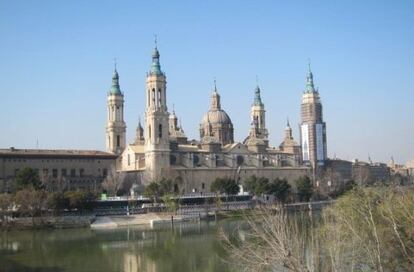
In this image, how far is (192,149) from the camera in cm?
5969

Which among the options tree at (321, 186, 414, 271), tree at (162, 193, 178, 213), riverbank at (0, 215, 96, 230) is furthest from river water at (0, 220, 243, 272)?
tree at (321, 186, 414, 271)

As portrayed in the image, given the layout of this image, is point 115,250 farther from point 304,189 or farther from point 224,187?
point 304,189

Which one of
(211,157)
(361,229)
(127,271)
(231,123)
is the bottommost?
(127,271)

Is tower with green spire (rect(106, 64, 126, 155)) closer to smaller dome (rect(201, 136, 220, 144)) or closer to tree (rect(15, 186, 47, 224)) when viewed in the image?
smaller dome (rect(201, 136, 220, 144))

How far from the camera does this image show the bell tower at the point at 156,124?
53.5 meters

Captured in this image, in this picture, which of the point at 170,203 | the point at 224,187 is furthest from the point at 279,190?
the point at 170,203

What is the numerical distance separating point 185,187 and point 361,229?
135 feet

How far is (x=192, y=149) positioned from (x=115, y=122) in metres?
9.37

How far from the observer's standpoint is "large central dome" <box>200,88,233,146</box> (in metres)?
65.8

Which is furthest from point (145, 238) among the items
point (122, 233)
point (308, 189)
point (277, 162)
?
point (277, 162)

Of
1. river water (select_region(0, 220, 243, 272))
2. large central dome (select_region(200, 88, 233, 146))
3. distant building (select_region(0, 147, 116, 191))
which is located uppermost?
large central dome (select_region(200, 88, 233, 146))

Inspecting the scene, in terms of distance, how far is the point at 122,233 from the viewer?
33.1 m

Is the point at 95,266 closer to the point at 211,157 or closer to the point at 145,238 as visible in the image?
the point at 145,238

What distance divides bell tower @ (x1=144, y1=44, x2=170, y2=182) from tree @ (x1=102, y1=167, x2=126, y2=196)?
276 centimetres
